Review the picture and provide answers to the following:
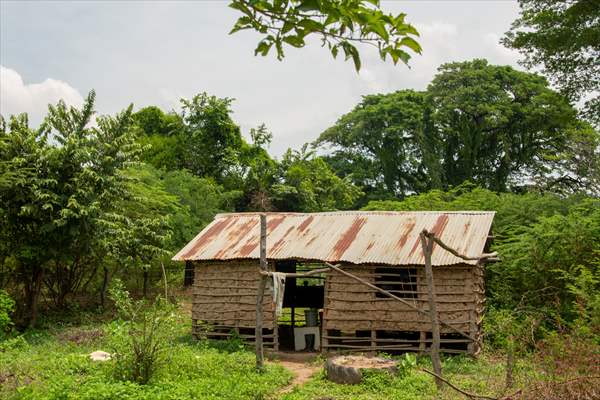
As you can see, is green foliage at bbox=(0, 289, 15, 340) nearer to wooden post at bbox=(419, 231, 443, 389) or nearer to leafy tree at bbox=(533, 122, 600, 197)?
wooden post at bbox=(419, 231, 443, 389)

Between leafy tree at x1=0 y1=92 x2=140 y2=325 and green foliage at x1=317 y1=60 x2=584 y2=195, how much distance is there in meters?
18.2

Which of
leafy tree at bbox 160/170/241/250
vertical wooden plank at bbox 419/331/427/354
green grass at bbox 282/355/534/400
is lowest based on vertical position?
green grass at bbox 282/355/534/400

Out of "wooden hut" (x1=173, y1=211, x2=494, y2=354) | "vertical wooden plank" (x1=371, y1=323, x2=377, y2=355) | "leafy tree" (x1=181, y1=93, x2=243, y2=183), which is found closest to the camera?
"wooden hut" (x1=173, y1=211, x2=494, y2=354)

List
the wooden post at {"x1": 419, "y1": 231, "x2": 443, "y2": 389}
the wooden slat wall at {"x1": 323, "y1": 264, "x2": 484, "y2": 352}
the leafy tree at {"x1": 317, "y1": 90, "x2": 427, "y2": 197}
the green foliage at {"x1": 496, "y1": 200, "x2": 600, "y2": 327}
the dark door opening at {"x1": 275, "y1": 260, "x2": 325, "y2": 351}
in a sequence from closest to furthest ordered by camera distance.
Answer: the wooden post at {"x1": 419, "y1": 231, "x2": 443, "y2": 389} → the wooden slat wall at {"x1": 323, "y1": 264, "x2": 484, "y2": 352} → the green foliage at {"x1": 496, "y1": 200, "x2": 600, "y2": 327} → the dark door opening at {"x1": 275, "y1": 260, "x2": 325, "y2": 351} → the leafy tree at {"x1": 317, "y1": 90, "x2": 427, "y2": 197}

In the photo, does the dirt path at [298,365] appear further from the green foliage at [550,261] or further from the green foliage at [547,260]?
the green foliage at [550,261]

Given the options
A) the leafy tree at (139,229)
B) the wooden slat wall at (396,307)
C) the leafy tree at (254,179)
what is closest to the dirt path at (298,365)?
the wooden slat wall at (396,307)

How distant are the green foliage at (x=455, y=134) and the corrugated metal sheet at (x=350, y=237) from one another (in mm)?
14076

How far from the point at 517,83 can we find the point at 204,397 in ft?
84.3

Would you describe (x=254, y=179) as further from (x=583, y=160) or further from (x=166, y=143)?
(x=583, y=160)

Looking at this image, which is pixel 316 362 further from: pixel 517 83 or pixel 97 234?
pixel 517 83

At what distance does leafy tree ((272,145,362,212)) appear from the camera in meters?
29.2

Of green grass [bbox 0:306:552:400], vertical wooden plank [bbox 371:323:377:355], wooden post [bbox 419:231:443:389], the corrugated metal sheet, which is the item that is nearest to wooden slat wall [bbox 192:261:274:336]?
the corrugated metal sheet

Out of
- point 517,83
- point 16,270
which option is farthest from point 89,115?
point 517,83

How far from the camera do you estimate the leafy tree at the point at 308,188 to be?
29.2 meters
